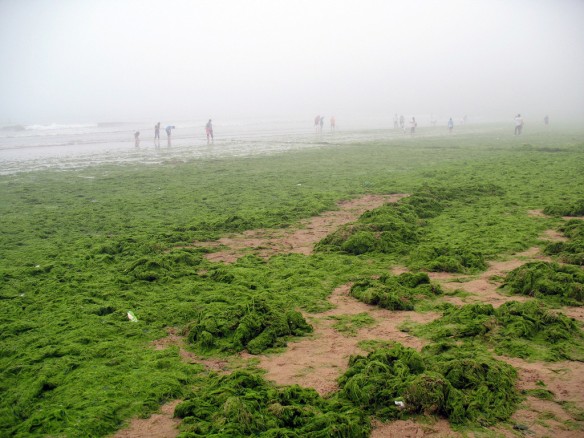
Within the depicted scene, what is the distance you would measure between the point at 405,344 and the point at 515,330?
1.20m

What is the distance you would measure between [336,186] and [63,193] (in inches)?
341

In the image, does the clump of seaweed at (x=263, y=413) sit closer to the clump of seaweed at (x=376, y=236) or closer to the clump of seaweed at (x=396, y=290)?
the clump of seaweed at (x=396, y=290)

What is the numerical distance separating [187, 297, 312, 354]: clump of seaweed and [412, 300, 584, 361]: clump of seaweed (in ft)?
4.74

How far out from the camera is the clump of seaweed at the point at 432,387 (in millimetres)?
3920

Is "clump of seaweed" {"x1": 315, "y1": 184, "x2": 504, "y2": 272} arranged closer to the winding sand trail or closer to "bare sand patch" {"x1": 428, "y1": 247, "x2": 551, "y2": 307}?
"bare sand patch" {"x1": 428, "y1": 247, "x2": 551, "y2": 307}

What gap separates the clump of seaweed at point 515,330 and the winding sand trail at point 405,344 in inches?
7.3

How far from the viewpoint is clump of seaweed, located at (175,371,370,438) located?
12.1ft

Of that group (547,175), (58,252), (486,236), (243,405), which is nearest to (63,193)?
(58,252)

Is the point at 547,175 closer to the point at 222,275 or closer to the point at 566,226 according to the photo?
the point at 566,226

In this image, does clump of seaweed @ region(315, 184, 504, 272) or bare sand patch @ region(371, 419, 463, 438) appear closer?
bare sand patch @ region(371, 419, 463, 438)

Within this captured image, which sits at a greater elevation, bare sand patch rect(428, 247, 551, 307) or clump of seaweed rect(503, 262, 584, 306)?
clump of seaweed rect(503, 262, 584, 306)

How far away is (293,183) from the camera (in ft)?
53.6

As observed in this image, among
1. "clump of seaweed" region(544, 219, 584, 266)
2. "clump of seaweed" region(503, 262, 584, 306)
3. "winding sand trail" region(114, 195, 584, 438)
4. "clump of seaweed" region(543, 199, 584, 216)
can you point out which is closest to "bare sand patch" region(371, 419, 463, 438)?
"winding sand trail" region(114, 195, 584, 438)

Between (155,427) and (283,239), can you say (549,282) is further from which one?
(155,427)
